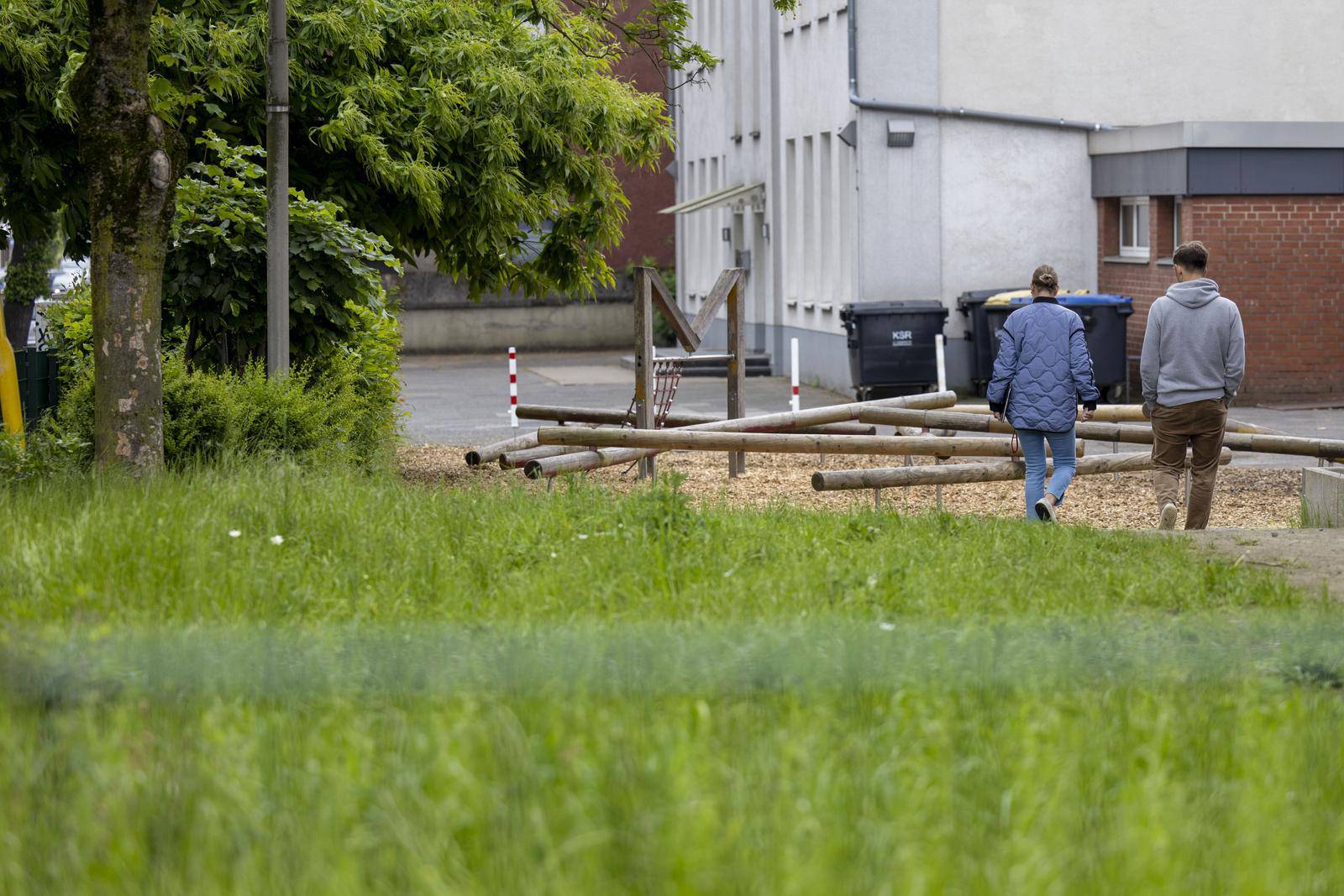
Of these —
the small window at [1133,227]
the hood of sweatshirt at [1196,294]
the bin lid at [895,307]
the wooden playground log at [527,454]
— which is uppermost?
the small window at [1133,227]

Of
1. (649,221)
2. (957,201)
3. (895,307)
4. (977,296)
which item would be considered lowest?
(895,307)

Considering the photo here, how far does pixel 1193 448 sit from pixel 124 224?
6455mm

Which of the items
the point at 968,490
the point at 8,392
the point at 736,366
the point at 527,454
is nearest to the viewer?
the point at 8,392

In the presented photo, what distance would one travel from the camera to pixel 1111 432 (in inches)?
553

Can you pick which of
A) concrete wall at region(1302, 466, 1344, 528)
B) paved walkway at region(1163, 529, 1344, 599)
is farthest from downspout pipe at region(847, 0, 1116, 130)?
paved walkway at region(1163, 529, 1344, 599)

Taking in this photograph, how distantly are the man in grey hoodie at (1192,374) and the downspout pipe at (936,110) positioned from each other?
593 inches

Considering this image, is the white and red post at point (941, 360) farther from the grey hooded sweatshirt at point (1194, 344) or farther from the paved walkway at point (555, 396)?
the grey hooded sweatshirt at point (1194, 344)

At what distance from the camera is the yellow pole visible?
38.2 feet

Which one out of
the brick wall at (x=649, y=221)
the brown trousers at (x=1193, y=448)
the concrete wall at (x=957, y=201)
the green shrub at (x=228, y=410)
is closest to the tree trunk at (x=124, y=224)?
the green shrub at (x=228, y=410)

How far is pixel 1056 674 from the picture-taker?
5.25 metres

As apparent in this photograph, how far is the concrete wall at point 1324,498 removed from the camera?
37.4 feet

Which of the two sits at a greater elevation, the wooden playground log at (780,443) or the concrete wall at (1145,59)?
the concrete wall at (1145,59)

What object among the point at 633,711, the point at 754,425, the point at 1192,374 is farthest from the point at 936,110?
the point at 633,711

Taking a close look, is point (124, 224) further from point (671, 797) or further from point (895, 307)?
point (895, 307)
